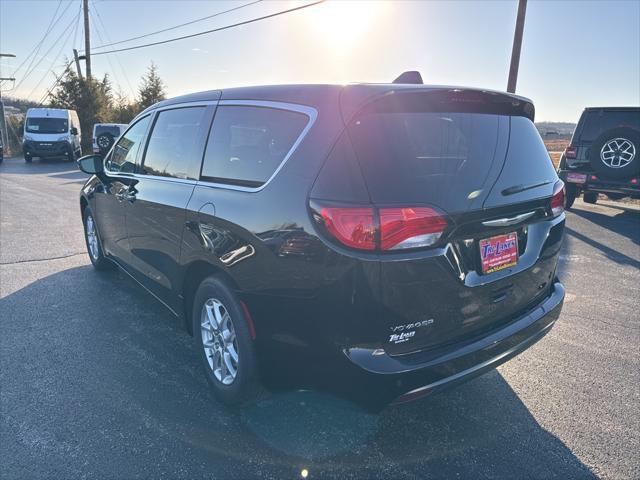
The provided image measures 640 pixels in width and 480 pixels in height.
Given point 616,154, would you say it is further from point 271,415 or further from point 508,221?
point 271,415

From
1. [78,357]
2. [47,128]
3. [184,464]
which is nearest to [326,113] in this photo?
[184,464]

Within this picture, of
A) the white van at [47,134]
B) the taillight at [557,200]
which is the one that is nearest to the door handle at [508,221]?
the taillight at [557,200]

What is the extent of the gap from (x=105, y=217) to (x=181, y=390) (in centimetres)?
236

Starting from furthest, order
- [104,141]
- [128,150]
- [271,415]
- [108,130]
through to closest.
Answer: [108,130]
[104,141]
[128,150]
[271,415]

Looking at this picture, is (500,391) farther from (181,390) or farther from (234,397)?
(181,390)

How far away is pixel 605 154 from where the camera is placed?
857 cm

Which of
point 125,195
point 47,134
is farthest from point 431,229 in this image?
point 47,134

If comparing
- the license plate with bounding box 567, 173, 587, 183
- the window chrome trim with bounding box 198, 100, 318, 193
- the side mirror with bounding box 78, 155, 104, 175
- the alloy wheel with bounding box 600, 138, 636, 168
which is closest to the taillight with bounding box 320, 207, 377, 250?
the window chrome trim with bounding box 198, 100, 318, 193

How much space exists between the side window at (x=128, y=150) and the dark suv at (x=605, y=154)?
808cm

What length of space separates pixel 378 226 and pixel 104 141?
2014 cm

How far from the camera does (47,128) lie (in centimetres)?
2059

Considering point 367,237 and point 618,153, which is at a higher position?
point 618,153

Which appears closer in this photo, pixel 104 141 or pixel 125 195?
pixel 125 195

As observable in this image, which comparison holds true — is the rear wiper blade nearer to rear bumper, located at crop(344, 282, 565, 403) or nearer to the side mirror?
rear bumper, located at crop(344, 282, 565, 403)
